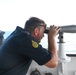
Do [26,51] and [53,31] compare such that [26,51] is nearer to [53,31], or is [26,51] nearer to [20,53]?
[20,53]

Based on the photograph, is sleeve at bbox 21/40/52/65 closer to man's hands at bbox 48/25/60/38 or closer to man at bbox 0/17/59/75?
man at bbox 0/17/59/75

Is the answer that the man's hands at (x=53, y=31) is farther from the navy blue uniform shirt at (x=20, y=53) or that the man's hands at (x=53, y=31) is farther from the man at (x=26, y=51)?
the navy blue uniform shirt at (x=20, y=53)

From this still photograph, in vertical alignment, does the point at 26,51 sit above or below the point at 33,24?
below

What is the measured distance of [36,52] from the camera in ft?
4.29

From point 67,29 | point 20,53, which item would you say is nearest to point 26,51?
point 20,53

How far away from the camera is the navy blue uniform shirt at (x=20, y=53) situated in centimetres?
130

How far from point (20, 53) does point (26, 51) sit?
0.16ft

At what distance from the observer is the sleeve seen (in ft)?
4.27

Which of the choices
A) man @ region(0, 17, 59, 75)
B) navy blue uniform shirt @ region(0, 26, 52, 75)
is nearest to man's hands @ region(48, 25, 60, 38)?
man @ region(0, 17, 59, 75)

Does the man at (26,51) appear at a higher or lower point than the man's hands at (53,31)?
lower

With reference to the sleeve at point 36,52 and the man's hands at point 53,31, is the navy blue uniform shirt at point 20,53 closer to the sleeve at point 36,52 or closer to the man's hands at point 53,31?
the sleeve at point 36,52

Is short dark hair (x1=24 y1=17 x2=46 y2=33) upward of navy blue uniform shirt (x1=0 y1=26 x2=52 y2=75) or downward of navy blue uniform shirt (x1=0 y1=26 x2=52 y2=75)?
upward

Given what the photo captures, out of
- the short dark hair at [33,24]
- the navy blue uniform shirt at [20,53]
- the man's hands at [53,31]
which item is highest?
the short dark hair at [33,24]

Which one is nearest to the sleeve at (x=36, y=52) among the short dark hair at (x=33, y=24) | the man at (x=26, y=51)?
the man at (x=26, y=51)
